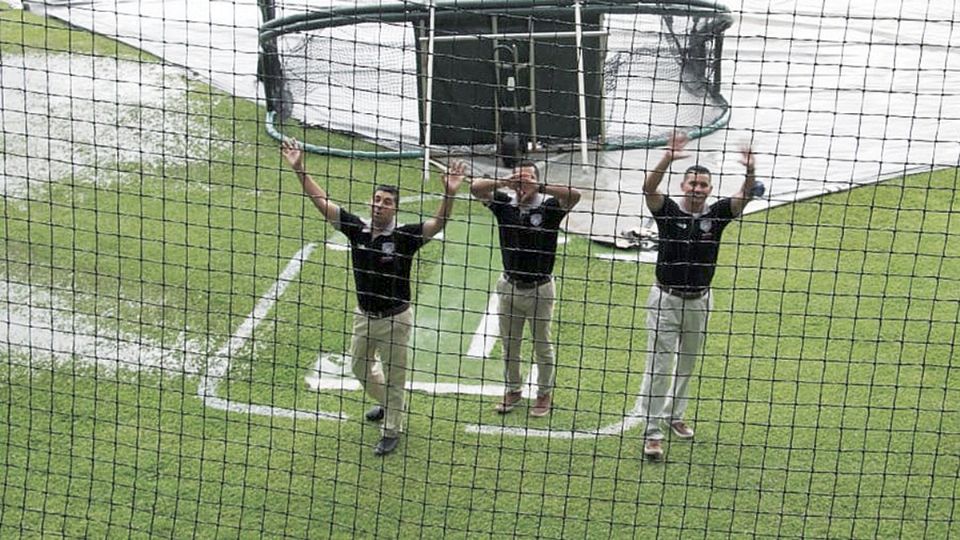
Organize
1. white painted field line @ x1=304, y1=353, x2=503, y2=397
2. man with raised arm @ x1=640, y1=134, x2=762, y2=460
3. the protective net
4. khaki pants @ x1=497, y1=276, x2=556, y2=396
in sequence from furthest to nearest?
the protective net < white painted field line @ x1=304, y1=353, x2=503, y2=397 < khaki pants @ x1=497, y1=276, x2=556, y2=396 < man with raised arm @ x1=640, y1=134, x2=762, y2=460

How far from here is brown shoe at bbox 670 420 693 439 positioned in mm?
7301

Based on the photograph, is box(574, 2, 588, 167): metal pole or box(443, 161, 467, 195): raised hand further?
box(574, 2, 588, 167): metal pole

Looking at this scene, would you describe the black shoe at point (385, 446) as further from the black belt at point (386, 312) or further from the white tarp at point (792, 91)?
the white tarp at point (792, 91)

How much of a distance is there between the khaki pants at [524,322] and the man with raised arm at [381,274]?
63cm

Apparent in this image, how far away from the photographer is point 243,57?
43.9ft

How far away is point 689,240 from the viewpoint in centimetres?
673

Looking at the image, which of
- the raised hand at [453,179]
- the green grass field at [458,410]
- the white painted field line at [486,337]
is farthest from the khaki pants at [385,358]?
the white painted field line at [486,337]

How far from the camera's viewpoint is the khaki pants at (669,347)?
6926mm

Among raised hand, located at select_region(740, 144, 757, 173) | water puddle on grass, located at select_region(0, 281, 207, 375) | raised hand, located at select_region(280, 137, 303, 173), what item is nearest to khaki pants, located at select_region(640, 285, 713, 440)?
raised hand, located at select_region(740, 144, 757, 173)

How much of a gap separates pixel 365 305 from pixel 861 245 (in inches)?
178

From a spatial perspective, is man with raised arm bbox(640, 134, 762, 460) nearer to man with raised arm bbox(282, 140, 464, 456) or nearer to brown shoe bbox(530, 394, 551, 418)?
brown shoe bbox(530, 394, 551, 418)

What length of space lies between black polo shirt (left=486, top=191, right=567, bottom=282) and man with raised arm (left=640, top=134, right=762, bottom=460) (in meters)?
0.58

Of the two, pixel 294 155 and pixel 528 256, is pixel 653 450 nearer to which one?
pixel 528 256

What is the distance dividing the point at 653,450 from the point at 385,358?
59.3 inches
